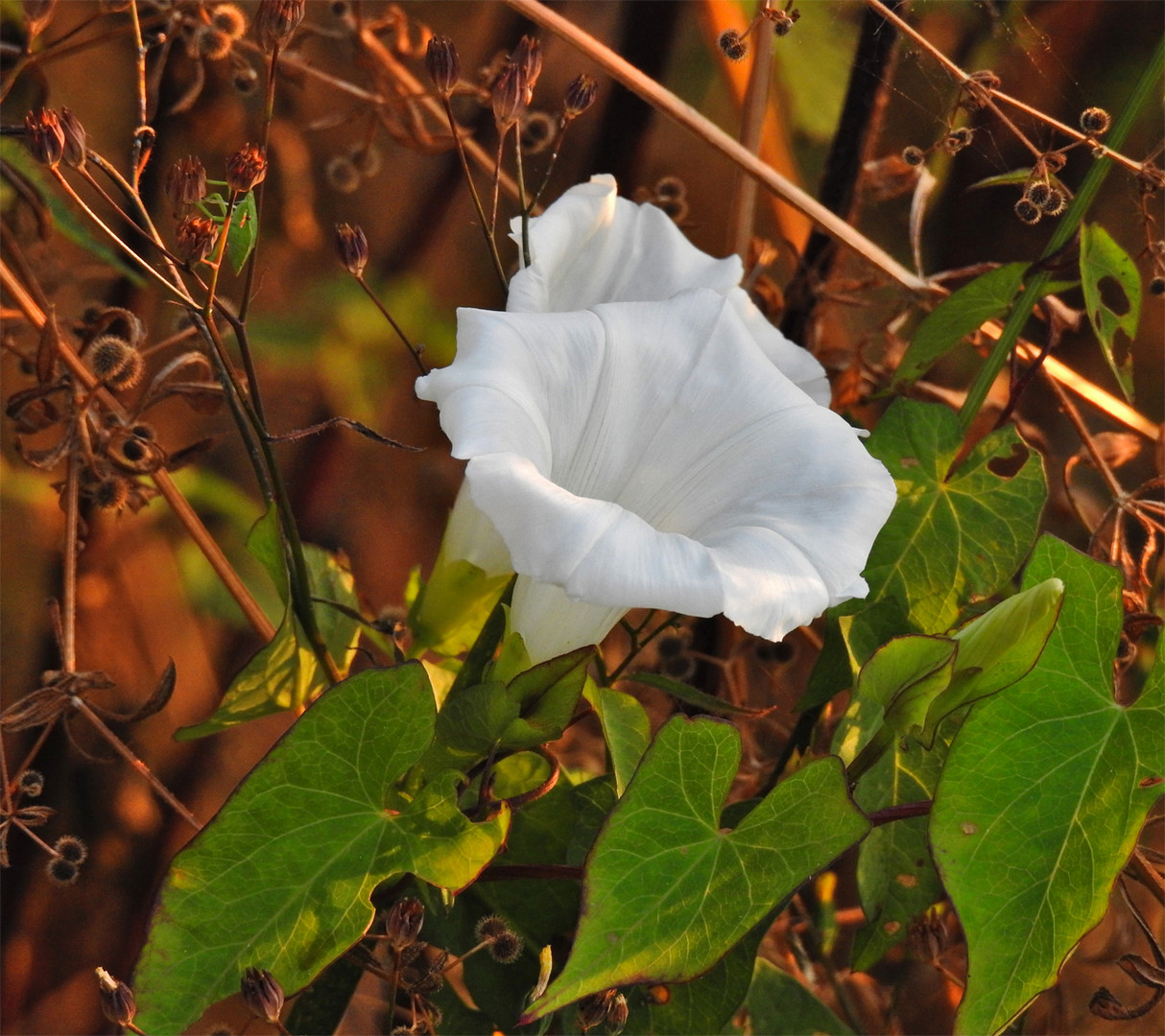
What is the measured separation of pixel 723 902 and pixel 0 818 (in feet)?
1.15

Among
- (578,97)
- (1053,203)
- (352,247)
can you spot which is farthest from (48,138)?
(1053,203)

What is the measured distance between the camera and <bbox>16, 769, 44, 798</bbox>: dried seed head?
1.68 ft

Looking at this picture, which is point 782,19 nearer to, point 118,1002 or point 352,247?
point 352,247

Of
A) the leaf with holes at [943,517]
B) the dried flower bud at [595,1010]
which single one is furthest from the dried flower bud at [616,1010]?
the leaf with holes at [943,517]

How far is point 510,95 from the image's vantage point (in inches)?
18.2

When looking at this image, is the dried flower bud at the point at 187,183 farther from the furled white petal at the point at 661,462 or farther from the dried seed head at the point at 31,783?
the dried seed head at the point at 31,783

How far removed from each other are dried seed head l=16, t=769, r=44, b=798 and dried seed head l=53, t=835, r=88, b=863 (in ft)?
0.11

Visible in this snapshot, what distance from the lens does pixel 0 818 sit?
20.7 inches

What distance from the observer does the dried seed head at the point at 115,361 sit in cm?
58

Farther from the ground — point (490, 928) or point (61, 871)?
point (490, 928)

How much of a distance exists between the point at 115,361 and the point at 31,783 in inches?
8.6

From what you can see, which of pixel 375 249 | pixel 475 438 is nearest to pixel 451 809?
pixel 475 438

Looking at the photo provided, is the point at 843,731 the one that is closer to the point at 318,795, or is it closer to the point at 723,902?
the point at 723,902

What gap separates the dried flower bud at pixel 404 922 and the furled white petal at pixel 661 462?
118 mm
